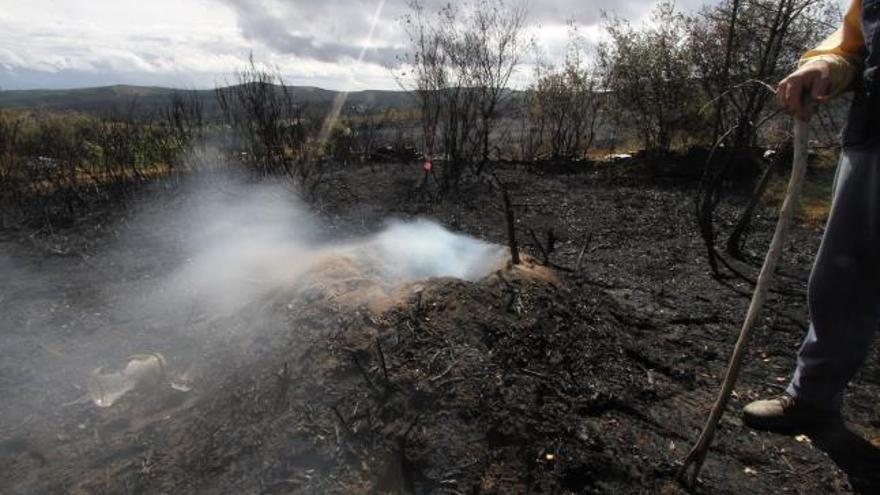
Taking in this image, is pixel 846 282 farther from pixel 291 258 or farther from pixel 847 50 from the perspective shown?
pixel 291 258

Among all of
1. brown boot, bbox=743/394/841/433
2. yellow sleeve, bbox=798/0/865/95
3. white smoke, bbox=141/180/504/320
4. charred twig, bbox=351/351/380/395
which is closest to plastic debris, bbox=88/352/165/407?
white smoke, bbox=141/180/504/320

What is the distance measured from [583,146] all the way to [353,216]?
710cm

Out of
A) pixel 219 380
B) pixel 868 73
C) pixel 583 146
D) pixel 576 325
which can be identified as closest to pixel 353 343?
pixel 219 380

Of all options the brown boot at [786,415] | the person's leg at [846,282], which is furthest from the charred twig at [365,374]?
the person's leg at [846,282]

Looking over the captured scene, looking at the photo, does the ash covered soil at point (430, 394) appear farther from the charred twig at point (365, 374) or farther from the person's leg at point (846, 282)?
the person's leg at point (846, 282)

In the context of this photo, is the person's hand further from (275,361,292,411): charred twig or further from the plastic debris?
the plastic debris

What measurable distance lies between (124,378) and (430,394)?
2.03 meters

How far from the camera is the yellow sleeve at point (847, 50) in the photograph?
5.59 feet

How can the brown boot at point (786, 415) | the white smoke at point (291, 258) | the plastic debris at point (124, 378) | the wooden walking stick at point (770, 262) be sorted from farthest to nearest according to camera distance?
the white smoke at point (291, 258) → the plastic debris at point (124, 378) → the brown boot at point (786, 415) → the wooden walking stick at point (770, 262)

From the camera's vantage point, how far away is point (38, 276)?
4992 mm

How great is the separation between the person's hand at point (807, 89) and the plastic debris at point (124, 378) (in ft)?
11.4

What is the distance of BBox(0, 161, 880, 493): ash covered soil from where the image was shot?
2.10 meters

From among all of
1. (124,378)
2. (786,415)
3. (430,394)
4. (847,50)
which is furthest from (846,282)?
(124,378)

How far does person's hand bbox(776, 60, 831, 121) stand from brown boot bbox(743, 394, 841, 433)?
124cm
